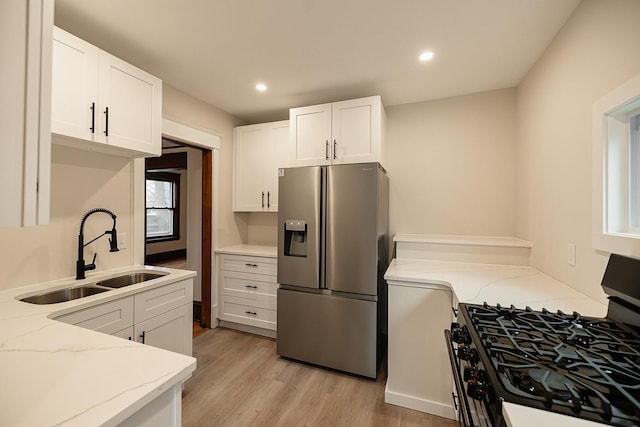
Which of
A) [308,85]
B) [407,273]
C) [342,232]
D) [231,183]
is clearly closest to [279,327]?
[342,232]

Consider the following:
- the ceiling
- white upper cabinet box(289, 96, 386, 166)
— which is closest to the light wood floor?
white upper cabinet box(289, 96, 386, 166)

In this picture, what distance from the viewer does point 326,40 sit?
1.80 meters

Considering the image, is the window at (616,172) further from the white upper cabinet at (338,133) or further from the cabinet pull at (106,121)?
the cabinet pull at (106,121)

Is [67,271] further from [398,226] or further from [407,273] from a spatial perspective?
[398,226]

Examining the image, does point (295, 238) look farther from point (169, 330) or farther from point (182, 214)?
Result: point (182, 214)

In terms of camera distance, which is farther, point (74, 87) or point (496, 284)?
point (496, 284)

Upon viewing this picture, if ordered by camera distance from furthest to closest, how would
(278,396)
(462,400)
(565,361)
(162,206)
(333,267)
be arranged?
1. (162,206)
2. (333,267)
3. (278,396)
4. (462,400)
5. (565,361)

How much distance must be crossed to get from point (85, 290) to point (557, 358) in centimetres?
240

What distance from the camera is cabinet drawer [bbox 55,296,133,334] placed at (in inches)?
52.2

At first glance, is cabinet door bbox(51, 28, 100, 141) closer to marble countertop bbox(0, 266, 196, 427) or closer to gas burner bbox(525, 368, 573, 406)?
marble countertop bbox(0, 266, 196, 427)

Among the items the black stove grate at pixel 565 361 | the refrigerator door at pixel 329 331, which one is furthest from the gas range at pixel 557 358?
the refrigerator door at pixel 329 331

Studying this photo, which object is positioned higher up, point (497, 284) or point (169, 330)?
point (497, 284)

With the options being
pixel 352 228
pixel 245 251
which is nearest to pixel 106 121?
pixel 245 251

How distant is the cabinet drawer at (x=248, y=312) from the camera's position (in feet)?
9.12
